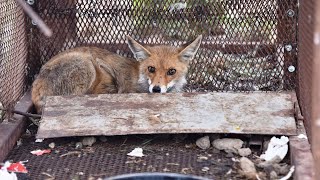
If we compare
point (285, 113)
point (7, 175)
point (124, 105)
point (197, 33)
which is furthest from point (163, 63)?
point (7, 175)

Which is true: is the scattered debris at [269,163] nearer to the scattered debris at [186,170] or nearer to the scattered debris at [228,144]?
the scattered debris at [228,144]

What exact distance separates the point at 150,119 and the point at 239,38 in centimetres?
181

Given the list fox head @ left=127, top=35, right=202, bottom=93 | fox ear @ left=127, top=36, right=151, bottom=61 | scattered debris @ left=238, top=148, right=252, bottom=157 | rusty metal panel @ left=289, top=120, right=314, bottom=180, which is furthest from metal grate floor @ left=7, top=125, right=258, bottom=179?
fox ear @ left=127, top=36, right=151, bottom=61

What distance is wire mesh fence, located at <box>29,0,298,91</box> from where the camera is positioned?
603cm

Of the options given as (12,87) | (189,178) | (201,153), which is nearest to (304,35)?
(201,153)

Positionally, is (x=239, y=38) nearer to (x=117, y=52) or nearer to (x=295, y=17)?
(x=295, y=17)

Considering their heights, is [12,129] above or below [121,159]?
above

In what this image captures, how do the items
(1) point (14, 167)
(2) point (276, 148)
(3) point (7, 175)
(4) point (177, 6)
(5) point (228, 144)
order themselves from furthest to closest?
(4) point (177, 6) < (5) point (228, 144) < (2) point (276, 148) < (1) point (14, 167) < (3) point (7, 175)

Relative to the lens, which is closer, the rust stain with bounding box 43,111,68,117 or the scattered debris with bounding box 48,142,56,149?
the scattered debris with bounding box 48,142,56,149

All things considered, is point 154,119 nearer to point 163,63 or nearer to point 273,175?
point 163,63

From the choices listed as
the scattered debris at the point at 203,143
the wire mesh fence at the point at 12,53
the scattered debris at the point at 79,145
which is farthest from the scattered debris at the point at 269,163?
the wire mesh fence at the point at 12,53

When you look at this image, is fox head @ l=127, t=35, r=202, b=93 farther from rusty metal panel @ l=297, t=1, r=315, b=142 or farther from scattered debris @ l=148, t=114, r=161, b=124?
rusty metal panel @ l=297, t=1, r=315, b=142

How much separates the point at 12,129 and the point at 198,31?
2318 mm

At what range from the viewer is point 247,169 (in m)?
4.04
